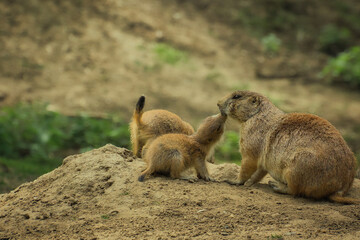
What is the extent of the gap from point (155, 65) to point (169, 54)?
0.71 metres

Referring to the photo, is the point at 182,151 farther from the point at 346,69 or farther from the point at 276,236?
the point at 346,69

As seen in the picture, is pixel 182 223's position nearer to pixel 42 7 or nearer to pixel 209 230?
pixel 209 230

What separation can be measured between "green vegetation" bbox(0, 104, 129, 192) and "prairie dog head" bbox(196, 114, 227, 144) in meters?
3.99

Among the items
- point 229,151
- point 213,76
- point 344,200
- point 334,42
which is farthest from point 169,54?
point 344,200

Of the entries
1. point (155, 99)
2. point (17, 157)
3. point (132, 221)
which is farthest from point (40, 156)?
point (132, 221)

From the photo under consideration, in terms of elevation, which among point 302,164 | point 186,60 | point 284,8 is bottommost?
point 302,164

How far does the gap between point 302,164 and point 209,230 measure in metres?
1.61

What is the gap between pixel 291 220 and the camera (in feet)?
17.4

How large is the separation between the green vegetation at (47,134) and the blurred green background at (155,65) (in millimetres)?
23

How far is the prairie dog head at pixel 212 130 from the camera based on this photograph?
6.77 metres

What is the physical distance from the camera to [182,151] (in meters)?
6.41

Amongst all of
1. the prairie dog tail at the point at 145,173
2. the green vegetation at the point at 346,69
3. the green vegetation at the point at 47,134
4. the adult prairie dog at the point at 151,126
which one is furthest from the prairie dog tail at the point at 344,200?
the green vegetation at the point at 346,69

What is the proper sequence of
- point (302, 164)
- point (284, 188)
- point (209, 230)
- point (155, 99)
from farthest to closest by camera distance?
point (155, 99) < point (284, 188) < point (302, 164) < point (209, 230)

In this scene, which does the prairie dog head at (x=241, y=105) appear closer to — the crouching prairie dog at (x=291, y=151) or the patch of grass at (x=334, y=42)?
the crouching prairie dog at (x=291, y=151)
